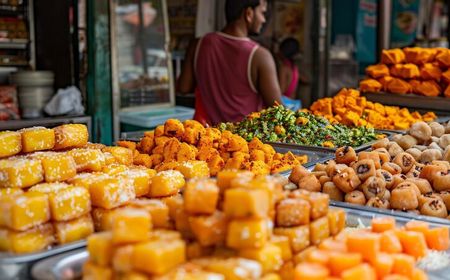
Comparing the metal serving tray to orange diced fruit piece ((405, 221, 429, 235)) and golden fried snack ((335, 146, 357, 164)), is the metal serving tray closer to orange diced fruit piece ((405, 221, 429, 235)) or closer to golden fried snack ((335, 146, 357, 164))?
orange diced fruit piece ((405, 221, 429, 235))

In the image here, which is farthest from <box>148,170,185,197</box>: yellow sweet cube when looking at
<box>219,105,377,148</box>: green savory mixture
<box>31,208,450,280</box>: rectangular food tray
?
<box>219,105,377,148</box>: green savory mixture

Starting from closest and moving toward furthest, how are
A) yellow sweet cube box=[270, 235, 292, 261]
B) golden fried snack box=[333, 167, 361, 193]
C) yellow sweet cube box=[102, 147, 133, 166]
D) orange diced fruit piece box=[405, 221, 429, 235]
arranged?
yellow sweet cube box=[270, 235, 292, 261], orange diced fruit piece box=[405, 221, 429, 235], golden fried snack box=[333, 167, 361, 193], yellow sweet cube box=[102, 147, 133, 166]

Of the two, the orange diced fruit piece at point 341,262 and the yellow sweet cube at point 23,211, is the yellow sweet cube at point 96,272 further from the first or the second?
the orange diced fruit piece at point 341,262

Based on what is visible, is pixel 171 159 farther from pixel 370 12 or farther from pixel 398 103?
pixel 370 12

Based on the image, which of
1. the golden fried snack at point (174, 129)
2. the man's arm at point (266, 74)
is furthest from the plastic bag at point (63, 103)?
the golden fried snack at point (174, 129)

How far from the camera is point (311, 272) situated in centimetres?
122

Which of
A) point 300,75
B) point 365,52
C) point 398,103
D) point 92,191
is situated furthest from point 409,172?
point 365,52

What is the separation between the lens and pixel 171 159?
7.86 ft

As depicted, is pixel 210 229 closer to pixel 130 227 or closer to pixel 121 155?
pixel 130 227

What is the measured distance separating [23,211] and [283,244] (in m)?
0.67

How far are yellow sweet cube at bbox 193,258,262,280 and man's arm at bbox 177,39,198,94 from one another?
9.83 feet

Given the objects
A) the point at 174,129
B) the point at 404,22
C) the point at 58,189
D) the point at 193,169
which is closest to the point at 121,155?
the point at 193,169

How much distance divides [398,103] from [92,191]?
10.5ft

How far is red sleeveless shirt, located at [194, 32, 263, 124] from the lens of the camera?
3826mm
